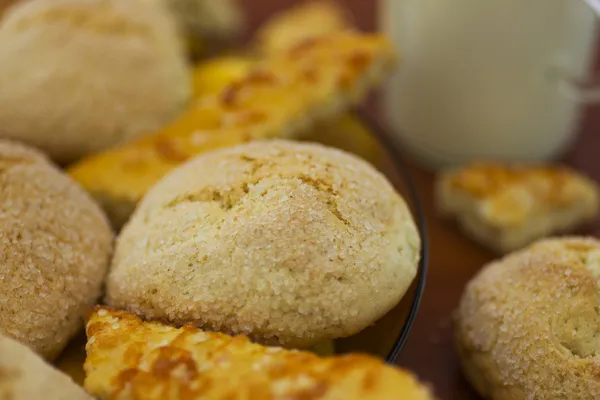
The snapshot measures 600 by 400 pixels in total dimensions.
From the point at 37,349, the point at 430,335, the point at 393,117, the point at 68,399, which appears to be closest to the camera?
the point at 68,399

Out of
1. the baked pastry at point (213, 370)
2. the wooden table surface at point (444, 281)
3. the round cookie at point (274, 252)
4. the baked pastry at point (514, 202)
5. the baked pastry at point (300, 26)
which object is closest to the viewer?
the baked pastry at point (213, 370)

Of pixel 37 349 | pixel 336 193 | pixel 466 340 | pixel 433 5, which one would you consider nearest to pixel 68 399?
pixel 37 349

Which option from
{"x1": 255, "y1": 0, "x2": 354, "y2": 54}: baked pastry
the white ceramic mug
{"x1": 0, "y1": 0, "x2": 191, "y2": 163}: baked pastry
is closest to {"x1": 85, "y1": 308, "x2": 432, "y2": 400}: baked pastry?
{"x1": 0, "y1": 0, "x2": 191, "y2": 163}: baked pastry

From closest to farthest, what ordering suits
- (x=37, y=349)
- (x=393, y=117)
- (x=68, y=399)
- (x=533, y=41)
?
(x=68, y=399), (x=37, y=349), (x=533, y=41), (x=393, y=117)

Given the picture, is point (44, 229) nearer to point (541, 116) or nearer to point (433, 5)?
point (433, 5)

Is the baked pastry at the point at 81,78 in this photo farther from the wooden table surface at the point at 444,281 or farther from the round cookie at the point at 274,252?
the wooden table surface at the point at 444,281

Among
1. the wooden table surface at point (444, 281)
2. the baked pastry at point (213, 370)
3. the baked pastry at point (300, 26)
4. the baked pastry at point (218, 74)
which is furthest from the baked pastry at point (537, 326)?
the baked pastry at point (300, 26)

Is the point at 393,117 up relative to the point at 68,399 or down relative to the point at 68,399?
down

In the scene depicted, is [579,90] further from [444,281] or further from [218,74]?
[218,74]
